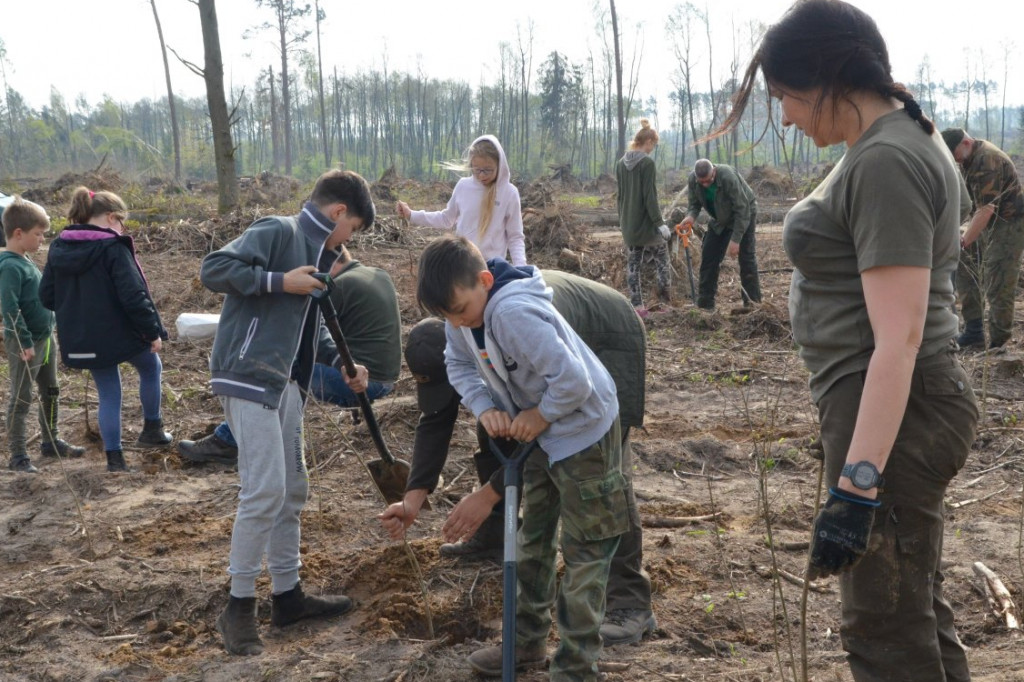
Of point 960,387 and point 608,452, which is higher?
point 960,387

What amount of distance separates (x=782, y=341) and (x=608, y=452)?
6.42 metres

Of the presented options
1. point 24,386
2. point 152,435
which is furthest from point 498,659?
point 24,386

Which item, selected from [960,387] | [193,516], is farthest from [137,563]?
[960,387]

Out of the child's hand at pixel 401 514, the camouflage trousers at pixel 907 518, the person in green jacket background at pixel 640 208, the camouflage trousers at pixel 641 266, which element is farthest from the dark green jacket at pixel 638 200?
the camouflage trousers at pixel 907 518

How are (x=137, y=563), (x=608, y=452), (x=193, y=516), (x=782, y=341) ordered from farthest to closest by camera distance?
(x=782, y=341) < (x=193, y=516) < (x=137, y=563) < (x=608, y=452)

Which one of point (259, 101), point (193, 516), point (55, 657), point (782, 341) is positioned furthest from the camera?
point (259, 101)

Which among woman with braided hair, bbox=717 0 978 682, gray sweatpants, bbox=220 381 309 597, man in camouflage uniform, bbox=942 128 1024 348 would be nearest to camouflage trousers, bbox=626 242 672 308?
man in camouflage uniform, bbox=942 128 1024 348

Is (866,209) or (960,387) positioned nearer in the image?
(866,209)

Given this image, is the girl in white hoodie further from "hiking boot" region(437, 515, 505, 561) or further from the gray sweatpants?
the gray sweatpants

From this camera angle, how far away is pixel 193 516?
469 centimetres

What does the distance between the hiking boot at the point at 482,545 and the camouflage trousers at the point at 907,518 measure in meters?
2.15

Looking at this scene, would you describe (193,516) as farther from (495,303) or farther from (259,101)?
(259,101)

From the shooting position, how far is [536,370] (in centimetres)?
250

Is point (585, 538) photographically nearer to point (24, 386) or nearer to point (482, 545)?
point (482, 545)
